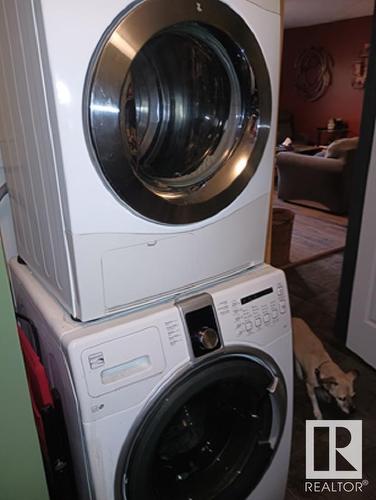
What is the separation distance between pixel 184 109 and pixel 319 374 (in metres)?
1.29

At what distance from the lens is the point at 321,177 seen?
4.32 meters

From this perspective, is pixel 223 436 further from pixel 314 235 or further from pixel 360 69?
pixel 360 69

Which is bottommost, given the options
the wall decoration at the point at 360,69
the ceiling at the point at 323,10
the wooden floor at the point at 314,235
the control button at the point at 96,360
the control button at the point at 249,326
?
the wooden floor at the point at 314,235

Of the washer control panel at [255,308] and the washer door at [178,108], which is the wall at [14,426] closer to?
the washer door at [178,108]

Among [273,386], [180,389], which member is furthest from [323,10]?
[180,389]

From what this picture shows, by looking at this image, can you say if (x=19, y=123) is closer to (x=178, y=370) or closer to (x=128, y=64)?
(x=128, y=64)

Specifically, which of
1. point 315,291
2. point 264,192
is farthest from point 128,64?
point 315,291

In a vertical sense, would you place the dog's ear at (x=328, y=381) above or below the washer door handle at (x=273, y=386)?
below

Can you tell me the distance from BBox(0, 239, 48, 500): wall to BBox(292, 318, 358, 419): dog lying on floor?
119 cm

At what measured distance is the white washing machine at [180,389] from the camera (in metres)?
0.87

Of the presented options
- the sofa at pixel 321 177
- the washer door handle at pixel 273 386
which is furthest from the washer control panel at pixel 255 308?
the sofa at pixel 321 177

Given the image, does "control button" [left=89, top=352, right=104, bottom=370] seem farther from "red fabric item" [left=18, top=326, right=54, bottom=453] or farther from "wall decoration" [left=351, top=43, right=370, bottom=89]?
"wall decoration" [left=351, top=43, right=370, bottom=89]

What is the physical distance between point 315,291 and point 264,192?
189 cm

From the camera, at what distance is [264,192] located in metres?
1.08
